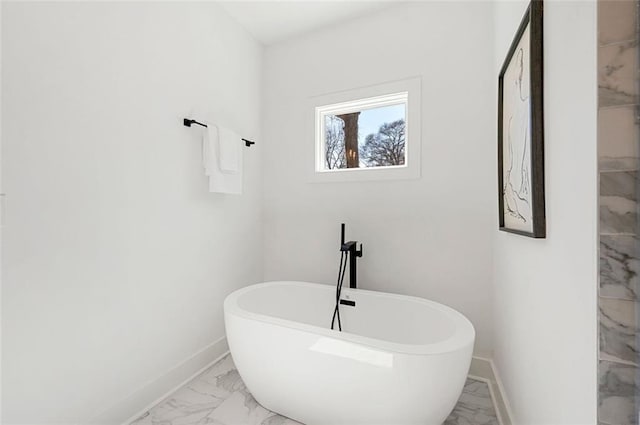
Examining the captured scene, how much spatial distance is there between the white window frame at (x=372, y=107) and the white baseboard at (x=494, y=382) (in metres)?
1.37

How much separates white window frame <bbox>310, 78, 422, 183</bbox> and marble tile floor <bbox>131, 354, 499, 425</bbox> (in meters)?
1.48

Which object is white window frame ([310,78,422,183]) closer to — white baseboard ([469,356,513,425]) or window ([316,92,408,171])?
window ([316,92,408,171])

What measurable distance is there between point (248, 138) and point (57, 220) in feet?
4.97

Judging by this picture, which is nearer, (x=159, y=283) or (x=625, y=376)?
(x=625, y=376)

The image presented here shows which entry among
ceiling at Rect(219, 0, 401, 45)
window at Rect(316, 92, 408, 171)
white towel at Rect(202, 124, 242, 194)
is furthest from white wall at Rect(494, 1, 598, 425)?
white towel at Rect(202, 124, 242, 194)

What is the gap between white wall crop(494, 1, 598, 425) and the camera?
0.69m

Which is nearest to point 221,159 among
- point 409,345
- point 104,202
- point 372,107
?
point 104,202

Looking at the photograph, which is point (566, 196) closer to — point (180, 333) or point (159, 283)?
point (159, 283)

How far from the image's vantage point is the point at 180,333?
6.23ft

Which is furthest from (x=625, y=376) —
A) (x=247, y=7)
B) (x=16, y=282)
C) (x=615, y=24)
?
(x=247, y=7)

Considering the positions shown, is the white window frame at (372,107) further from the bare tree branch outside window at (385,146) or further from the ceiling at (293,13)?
the ceiling at (293,13)

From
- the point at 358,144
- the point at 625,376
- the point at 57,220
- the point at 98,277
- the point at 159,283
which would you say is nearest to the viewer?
the point at 625,376

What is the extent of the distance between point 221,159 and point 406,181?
4.49 feet

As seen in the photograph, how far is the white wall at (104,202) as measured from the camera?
1.16 m
